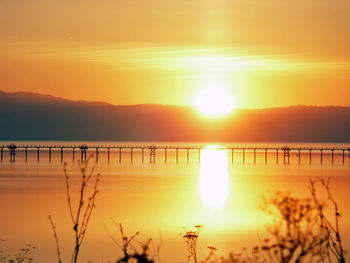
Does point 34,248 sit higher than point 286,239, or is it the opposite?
point 286,239

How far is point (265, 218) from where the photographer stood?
50812mm

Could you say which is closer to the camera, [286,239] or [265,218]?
[286,239]

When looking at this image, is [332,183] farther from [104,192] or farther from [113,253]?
[113,253]

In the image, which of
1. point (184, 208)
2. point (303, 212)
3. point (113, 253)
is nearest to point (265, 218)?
point (184, 208)

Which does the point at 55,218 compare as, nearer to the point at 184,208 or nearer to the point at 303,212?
the point at 184,208

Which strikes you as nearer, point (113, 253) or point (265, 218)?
point (113, 253)

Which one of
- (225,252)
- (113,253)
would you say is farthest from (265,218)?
(113,253)

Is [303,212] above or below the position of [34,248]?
above

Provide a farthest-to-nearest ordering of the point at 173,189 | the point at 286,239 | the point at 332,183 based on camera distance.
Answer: the point at 332,183, the point at 173,189, the point at 286,239

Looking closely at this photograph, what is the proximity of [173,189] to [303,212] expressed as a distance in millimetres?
74506

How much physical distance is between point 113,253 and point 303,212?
2862cm

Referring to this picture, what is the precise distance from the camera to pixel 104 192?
7375 cm

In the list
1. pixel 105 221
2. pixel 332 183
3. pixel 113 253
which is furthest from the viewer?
pixel 332 183

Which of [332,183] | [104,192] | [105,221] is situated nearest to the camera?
[105,221]
